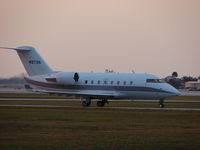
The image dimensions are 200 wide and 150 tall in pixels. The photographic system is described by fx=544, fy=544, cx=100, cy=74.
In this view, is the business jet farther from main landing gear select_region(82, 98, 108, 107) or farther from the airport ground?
the airport ground

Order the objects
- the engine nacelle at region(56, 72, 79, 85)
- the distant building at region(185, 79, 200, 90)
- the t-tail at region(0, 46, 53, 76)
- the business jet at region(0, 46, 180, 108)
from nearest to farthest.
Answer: the business jet at region(0, 46, 180, 108), the engine nacelle at region(56, 72, 79, 85), the t-tail at region(0, 46, 53, 76), the distant building at region(185, 79, 200, 90)

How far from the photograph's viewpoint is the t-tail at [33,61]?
53562 mm

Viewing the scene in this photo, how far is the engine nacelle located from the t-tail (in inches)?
103

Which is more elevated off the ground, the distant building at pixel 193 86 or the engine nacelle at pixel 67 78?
the engine nacelle at pixel 67 78

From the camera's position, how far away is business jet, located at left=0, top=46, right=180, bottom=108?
48062mm

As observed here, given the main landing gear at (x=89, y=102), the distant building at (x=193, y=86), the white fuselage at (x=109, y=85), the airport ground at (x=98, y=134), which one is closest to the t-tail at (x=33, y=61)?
the white fuselage at (x=109, y=85)

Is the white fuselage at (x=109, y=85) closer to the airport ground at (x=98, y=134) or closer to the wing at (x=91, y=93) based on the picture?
the wing at (x=91, y=93)

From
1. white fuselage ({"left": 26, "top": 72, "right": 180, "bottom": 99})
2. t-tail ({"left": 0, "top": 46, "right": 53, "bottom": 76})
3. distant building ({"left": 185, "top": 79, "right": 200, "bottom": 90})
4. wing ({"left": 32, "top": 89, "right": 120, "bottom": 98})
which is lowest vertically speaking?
distant building ({"left": 185, "top": 79, "right": 200, "bottom": 90})

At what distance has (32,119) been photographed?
101ft

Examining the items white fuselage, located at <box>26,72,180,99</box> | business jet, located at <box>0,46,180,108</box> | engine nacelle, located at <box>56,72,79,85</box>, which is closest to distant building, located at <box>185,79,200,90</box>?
business jet, located at <box>0,46,180,108</box>

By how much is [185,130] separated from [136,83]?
23.7m

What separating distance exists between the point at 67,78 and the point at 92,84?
8.01ft

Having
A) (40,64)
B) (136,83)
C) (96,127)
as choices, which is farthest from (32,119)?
(40,64)

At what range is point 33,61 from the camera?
53.6 meters
